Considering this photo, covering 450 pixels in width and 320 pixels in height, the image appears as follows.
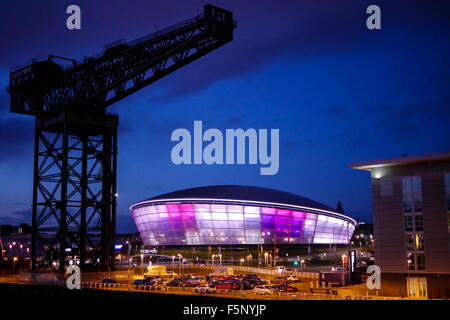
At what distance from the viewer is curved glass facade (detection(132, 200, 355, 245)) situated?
346 feet

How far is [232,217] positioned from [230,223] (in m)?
1.50

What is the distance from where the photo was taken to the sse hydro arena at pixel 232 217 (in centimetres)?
10519

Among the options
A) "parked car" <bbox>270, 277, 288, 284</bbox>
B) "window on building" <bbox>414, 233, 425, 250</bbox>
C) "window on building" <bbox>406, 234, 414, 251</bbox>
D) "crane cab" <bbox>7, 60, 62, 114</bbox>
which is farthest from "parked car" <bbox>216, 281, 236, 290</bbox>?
"crane cab" <bbox>7, 60, 62, 114</bbox>

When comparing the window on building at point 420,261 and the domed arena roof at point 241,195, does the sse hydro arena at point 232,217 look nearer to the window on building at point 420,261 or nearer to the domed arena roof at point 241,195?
the domed arena roof at point 241,195

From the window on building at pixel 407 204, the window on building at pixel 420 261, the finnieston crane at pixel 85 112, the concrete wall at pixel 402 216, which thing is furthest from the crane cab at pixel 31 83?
the window on building at pixel 420 261

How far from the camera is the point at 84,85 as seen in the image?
209ft

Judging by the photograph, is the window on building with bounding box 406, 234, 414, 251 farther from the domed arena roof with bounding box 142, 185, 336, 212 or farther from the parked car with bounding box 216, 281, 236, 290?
the domed arena roof with bounding box 142, 185, 336, 212

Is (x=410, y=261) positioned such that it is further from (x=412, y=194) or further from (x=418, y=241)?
(x=412, y=194)

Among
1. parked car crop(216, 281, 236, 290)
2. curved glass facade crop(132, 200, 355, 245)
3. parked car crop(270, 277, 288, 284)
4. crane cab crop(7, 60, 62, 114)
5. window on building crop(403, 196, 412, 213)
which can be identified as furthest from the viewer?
curved glass facade crop(132, 200, 355, 245)

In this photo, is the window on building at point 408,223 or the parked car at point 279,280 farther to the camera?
the parked car at point 279,280

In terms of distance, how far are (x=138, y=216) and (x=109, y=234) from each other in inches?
2143

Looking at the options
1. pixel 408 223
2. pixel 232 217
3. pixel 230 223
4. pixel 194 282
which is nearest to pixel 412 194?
pixel 408 223
